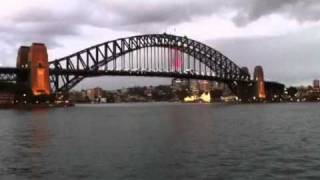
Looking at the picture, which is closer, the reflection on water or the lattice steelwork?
the reflection on water

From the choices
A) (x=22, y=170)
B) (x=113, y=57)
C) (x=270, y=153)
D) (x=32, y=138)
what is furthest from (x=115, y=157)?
(x=113, y=57)

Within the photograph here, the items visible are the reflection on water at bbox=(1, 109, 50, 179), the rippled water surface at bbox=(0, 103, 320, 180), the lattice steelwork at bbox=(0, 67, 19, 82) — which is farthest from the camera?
the lattice steelwork at bbox=(0, 67, 19, 82)

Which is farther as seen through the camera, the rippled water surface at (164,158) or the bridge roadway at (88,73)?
the bridge roadway at (88,73)

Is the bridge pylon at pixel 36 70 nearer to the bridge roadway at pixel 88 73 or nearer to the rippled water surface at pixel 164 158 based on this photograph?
the bridge roadway at pixel 88 73

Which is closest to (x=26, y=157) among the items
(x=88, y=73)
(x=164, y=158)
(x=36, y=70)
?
(x=164, y=158)

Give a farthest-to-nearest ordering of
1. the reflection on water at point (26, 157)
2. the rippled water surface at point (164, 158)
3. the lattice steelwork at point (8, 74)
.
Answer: the lattice steelwork at point (8, 74) < the reflection on water at point (26, 157) < the rippled water surface at point (164, 158)

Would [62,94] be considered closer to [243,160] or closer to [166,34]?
[166,34]

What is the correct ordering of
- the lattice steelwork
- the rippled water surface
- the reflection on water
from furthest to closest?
the lattice steelwork, the reflection on water, the rippled water surface

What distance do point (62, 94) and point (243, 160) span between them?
432 ft

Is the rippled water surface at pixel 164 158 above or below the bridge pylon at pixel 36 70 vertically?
below

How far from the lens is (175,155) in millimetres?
30922

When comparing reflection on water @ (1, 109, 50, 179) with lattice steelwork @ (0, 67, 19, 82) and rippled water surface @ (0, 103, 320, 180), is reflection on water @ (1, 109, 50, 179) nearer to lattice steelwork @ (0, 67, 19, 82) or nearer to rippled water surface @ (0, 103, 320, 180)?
rippled water surface @ (0, 103, 320, 180)

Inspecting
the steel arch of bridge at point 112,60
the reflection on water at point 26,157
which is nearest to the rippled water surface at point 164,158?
the reflection on water at point 26,157

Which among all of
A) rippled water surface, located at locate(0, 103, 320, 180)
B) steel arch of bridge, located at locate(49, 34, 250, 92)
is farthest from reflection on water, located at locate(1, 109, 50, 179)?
steel arch of bridge, located at locate(49, 34, 250, 92)
